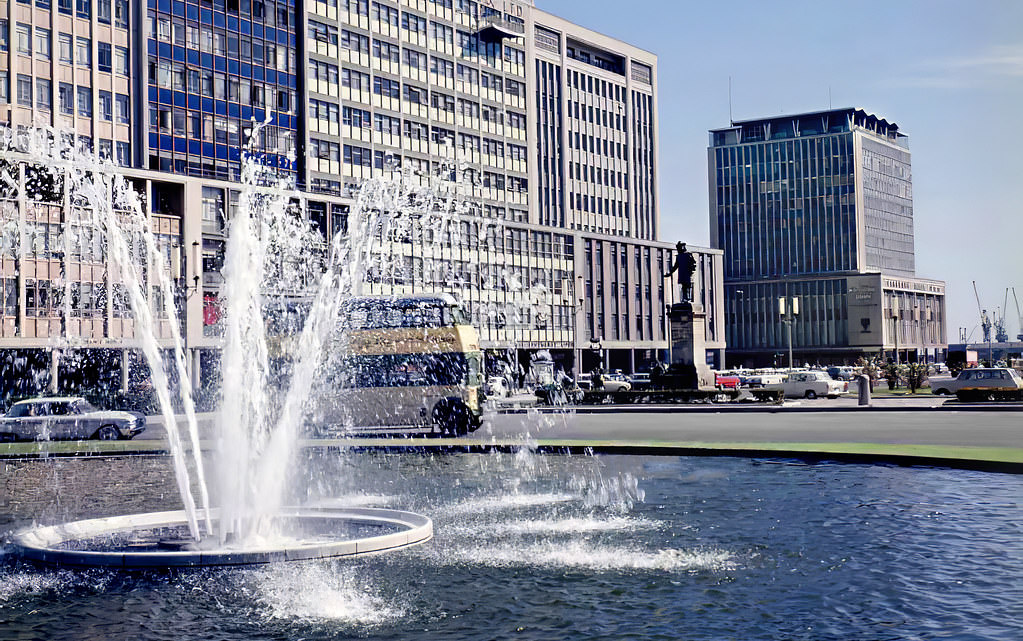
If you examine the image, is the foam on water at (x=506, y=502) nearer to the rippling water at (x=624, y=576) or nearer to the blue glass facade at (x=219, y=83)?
the rippling water at (x=624, y=576)

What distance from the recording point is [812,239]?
7028 inches

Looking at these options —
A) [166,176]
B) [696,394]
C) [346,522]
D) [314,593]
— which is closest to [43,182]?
[166,176]

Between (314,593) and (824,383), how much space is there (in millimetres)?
51792

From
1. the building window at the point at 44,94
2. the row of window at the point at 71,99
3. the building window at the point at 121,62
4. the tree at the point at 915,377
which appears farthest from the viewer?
the building window at the point at 121,62

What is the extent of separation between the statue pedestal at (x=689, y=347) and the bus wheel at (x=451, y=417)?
718 inches

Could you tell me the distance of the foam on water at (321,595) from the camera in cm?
961

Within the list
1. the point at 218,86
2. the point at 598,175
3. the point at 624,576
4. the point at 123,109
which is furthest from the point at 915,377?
the point at 598,175

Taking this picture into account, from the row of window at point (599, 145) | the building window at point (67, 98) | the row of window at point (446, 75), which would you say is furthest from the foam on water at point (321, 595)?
the row of window at point (599, 145)

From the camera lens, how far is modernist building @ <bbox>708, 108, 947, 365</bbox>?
554 feet

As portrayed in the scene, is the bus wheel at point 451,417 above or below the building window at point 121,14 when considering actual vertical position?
below

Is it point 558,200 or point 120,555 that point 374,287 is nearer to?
point 558,200

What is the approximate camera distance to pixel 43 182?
2552 inches

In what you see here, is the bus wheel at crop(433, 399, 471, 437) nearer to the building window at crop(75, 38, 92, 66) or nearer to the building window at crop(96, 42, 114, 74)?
the building window at crop(75, 38, 92, 66)

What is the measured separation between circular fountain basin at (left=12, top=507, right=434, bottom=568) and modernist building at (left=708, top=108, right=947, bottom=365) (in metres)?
159
